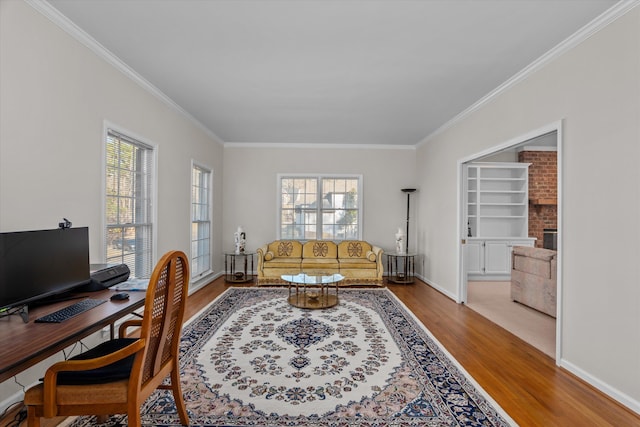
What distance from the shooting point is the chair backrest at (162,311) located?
1.46 meters

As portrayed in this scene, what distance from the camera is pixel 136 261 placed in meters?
3.70

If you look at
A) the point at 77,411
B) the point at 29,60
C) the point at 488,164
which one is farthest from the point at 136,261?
the point at 488,164

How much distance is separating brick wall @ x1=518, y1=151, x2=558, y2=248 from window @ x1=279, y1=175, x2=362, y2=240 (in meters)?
3.64

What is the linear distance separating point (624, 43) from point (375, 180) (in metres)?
4.61

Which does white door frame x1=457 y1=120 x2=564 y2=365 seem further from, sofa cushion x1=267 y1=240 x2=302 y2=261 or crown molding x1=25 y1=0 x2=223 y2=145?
crown molding x1=25 y1=0 x2=223 y2=145

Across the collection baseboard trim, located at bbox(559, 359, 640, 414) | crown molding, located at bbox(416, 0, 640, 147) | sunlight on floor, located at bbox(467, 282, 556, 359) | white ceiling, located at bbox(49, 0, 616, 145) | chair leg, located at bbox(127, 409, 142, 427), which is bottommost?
sunlight on floor, located at bbox(467, 282, 556, 359)

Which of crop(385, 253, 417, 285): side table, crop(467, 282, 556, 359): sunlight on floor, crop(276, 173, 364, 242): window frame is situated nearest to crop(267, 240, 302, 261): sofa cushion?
crop(276, 173, 364, 242): window frame

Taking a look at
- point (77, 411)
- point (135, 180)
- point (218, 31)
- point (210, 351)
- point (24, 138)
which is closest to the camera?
point (77, 411)

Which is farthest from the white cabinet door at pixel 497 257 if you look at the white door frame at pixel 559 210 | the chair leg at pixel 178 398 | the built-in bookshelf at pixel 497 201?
the chair leg at pixel 178 398

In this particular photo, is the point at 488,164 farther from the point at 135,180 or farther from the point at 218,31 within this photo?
the point at 135,180

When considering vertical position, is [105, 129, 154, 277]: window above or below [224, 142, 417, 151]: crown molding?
below

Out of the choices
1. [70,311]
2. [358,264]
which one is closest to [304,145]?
[358,264]

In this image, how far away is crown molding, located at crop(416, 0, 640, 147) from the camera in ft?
7.30

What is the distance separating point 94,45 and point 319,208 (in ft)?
15.1
